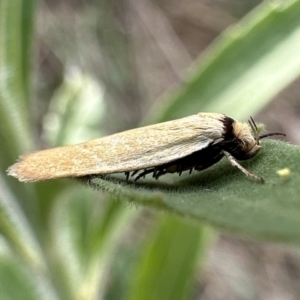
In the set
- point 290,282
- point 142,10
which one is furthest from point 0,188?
point 142,10

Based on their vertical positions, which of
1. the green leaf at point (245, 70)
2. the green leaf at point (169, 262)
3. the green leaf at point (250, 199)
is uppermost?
the green leaf at point (250, 199)

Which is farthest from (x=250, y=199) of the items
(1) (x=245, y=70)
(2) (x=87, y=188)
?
(2) (x=87, y=188)

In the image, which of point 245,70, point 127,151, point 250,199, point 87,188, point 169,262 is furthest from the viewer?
point 87,188

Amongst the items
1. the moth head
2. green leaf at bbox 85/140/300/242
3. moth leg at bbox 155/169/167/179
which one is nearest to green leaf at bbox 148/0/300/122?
the moth head

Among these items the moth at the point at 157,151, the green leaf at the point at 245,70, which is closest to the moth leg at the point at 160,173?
the moth at the point at 157,151

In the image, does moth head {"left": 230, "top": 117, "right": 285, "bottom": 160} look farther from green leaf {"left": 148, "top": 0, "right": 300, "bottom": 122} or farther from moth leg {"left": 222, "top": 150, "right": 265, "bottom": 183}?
green leaf {"left": 148, "top": 0, "right": 300, "bottom": 122}

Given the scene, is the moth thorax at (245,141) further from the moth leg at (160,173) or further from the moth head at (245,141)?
the moth leg at (160,173)

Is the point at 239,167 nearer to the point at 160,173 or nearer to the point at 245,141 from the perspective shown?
the point at 245,141

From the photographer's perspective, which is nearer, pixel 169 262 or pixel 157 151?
pixel 157 151
